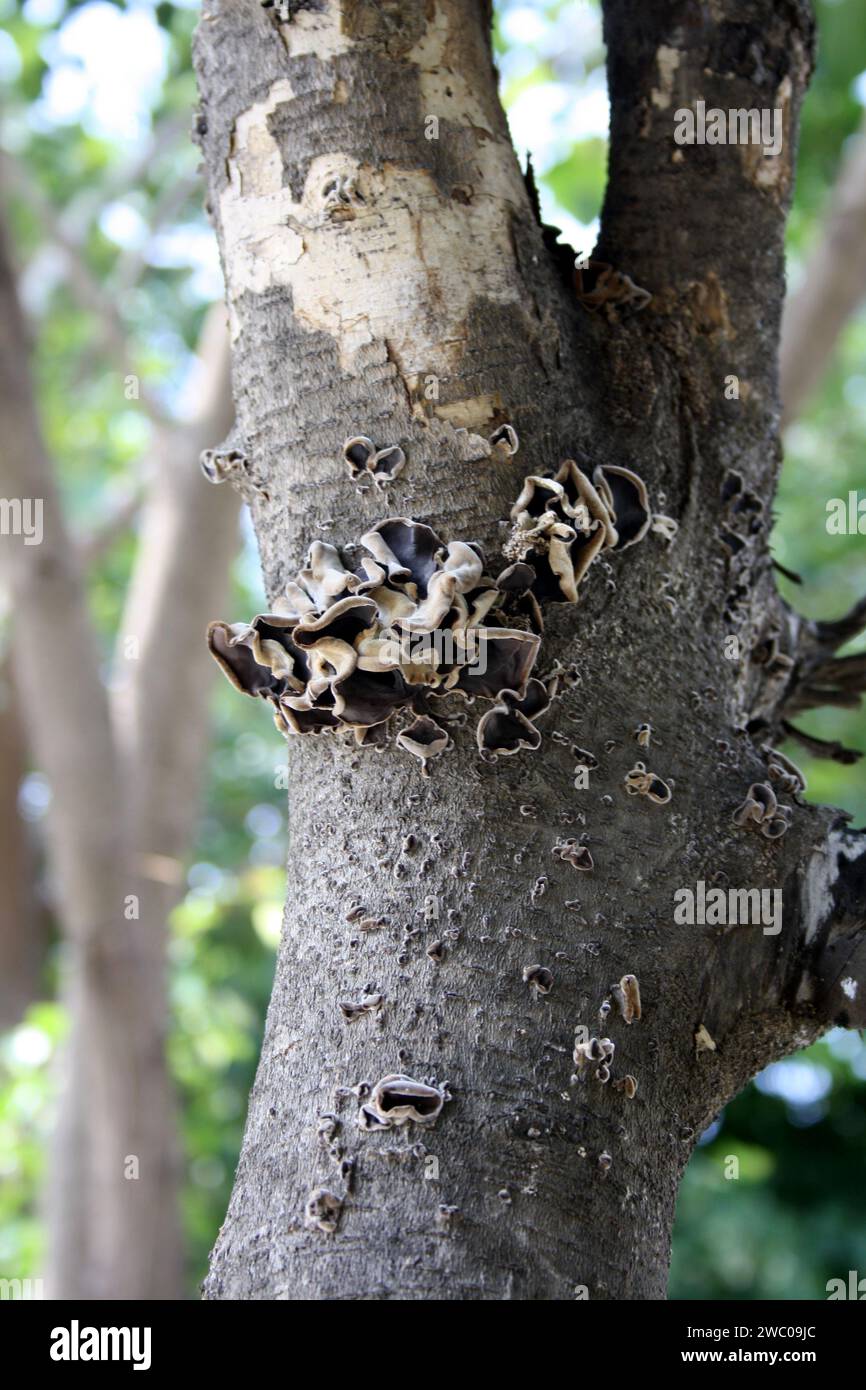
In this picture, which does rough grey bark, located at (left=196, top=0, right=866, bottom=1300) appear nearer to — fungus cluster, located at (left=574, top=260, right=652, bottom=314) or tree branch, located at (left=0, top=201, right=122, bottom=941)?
fungus cluster, located at (left=574, top=260, right=652, bottom=314)

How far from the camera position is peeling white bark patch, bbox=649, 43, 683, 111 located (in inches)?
49.8

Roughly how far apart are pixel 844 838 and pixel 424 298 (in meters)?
0.55

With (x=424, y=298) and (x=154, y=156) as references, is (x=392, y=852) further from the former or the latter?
(x=154, y=156)

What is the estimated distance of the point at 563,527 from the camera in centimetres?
94

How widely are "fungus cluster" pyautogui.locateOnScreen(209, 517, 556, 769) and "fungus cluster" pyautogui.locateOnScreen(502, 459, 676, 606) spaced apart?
0.02 meters

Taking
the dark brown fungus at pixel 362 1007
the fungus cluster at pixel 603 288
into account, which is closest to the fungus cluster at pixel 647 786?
the dark brown fungus at pixel 362 1007

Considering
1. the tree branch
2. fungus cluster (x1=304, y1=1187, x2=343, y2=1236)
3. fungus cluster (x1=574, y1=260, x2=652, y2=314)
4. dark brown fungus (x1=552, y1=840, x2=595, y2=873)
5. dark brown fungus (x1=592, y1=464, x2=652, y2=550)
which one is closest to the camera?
fungus cluster (x1=304, y1=1187, x2=343, y2=1236)

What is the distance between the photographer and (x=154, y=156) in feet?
16.9

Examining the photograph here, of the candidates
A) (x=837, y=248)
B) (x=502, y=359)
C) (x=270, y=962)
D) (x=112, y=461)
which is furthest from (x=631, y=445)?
(x=270, y=962)

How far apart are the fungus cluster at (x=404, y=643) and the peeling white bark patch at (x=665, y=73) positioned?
1.98ft

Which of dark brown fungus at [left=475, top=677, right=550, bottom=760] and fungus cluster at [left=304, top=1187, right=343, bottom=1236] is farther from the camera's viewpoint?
dark brown fungus at [left=475, top=677, right=550, bottom=760]

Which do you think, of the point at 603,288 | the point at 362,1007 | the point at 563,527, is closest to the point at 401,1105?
the point at 362,1007

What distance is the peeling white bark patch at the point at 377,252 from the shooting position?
3.29ft

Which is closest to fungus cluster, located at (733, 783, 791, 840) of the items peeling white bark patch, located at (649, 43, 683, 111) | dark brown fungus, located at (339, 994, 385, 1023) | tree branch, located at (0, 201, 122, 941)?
dark brown fungus, located at (339, 994, 385, 1023)
